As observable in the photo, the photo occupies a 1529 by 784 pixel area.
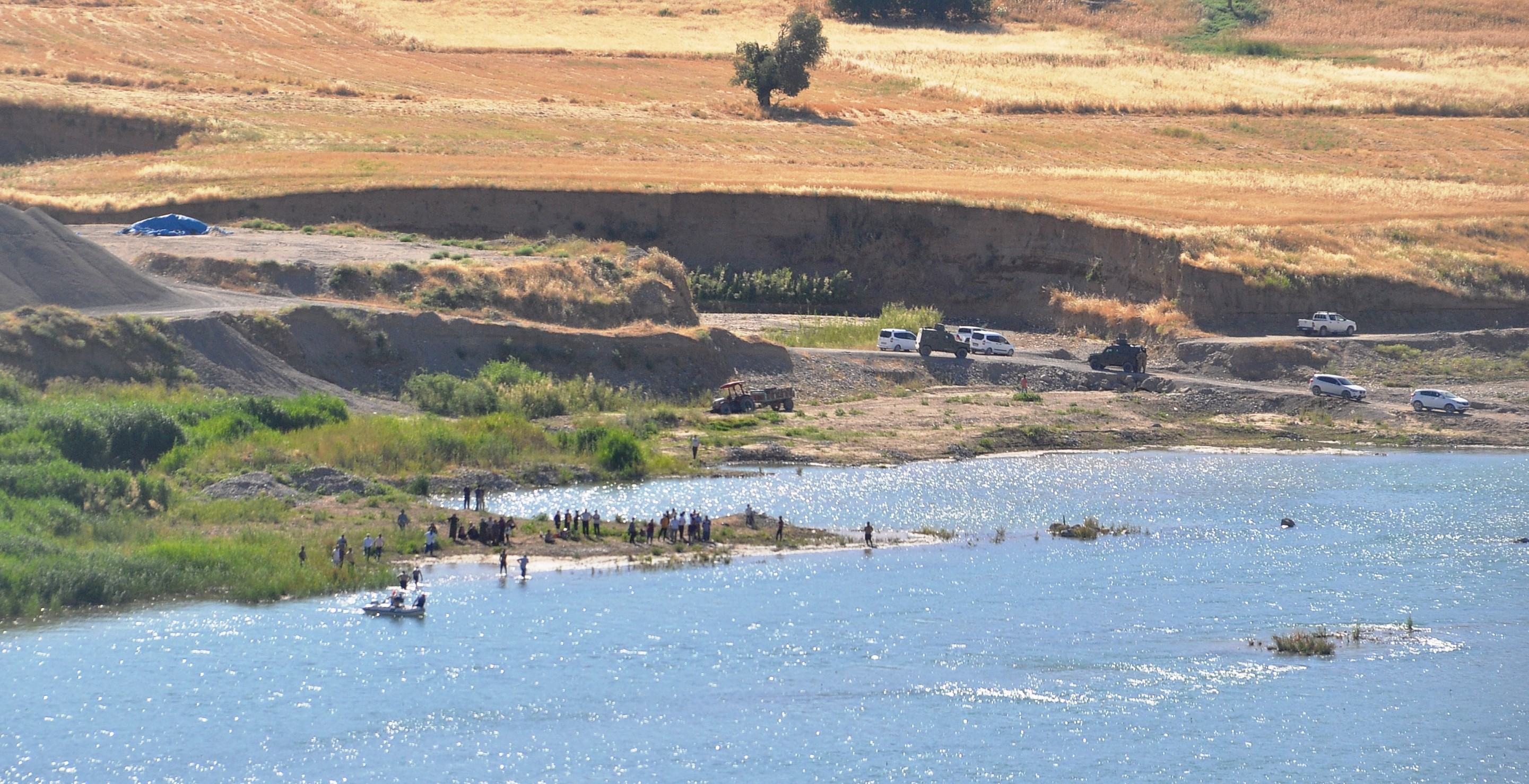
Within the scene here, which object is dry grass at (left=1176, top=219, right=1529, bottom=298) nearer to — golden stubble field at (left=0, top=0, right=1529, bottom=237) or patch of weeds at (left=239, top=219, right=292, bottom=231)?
golden stubble field at (left=0, top=0, right=1529, bottom=237)

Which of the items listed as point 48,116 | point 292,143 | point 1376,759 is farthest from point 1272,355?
point 48,116

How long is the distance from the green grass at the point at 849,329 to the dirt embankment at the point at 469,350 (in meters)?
5.71

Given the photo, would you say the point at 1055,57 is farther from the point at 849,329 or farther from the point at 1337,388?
the point at 1337,388

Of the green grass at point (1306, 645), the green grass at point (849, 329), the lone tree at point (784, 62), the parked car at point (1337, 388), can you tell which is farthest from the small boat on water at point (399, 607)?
the lone tree at point (784, 62)

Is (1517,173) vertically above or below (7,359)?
above

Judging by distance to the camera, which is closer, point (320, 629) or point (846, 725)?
point (846, 725)

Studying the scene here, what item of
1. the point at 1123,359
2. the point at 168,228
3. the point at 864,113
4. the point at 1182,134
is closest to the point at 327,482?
the point at 168,228

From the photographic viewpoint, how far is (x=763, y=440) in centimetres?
5556

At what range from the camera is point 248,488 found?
142 ft

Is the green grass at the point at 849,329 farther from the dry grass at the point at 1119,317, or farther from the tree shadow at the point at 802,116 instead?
the tree shadow at the point at 802,116

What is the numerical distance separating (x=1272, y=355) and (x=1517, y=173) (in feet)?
131

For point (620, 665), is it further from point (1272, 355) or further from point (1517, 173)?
point (1517, 173)

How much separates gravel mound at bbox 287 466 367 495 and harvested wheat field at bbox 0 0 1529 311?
133ft

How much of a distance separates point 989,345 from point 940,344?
2.09 meters
